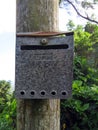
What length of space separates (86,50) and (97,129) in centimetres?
521

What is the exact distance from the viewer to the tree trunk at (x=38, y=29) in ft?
5.01

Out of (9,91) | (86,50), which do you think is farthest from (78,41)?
(9,91)

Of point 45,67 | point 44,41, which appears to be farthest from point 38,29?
point 45,67

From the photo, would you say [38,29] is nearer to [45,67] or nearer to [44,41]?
[44,41]

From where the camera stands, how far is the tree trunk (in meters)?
1.53

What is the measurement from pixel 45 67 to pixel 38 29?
0.17 metres

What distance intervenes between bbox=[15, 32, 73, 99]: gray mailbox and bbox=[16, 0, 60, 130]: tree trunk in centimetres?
4

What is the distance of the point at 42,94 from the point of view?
151cm

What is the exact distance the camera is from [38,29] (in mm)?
1564

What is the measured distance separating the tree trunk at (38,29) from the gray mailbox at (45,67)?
0.14 feet

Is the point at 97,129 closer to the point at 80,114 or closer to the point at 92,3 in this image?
the point at 80,114

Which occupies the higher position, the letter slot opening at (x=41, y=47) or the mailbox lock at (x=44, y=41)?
the mailbox lock at (x=44, y=41)

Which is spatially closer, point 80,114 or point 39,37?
point 39,37

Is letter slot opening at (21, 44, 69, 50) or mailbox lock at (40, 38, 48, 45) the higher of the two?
mailbox lock at (40, 38, 48, 45)
